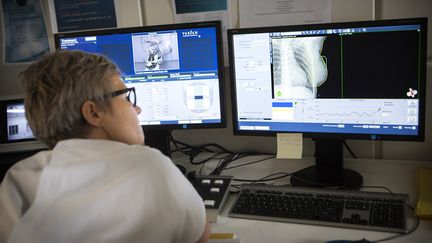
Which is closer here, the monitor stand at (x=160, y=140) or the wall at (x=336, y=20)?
the wall at (x=336, y=20)

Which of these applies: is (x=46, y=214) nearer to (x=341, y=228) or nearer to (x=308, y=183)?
(x=341, y=228)

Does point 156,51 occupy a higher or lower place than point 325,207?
higher

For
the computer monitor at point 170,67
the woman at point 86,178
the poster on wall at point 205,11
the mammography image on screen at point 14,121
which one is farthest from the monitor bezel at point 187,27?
the woman at point 86,178

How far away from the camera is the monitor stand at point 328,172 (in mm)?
1298

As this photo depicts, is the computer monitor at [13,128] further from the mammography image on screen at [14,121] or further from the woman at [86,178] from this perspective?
the woman at [86,178]

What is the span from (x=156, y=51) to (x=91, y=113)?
0.63 m

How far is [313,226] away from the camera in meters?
1.05

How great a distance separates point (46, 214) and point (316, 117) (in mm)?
850

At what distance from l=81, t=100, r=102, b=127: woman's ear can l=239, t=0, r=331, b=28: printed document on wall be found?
2.70ft

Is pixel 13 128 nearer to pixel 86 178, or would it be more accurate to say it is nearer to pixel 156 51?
pixel 156 51

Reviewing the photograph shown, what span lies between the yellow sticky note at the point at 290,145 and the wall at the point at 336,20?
0.23 meters

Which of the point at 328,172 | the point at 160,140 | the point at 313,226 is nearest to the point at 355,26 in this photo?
the point at 328,172

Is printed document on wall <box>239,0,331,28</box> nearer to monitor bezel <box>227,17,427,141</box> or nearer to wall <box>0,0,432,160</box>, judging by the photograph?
wall <box>0,0,432,160</box>

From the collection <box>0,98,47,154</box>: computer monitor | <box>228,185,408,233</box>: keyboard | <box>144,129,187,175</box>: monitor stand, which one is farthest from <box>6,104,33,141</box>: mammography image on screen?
<box>228,185,408,233</box>: keyboard
